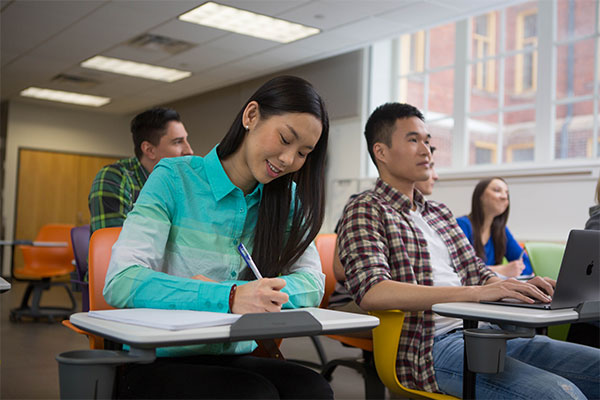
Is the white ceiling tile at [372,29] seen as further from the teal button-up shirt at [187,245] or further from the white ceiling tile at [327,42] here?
the teal button-up shirt at [187,245]

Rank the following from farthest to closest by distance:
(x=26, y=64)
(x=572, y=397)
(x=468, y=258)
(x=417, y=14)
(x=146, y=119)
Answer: (x=26, y=64) → (x=417, y=14) → (x=146, y=119) → (x=468, y=258) → (x=572, y=397)

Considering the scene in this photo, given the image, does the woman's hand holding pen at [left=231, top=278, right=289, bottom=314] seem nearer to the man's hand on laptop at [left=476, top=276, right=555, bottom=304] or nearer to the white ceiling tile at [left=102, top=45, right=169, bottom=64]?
the man's hand on laptop at [left=476, top=276, right=555, bottom=304]

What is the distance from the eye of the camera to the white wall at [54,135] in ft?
34.5

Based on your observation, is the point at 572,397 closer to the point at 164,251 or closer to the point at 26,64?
the point at 164,251

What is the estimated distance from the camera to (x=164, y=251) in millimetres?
1437

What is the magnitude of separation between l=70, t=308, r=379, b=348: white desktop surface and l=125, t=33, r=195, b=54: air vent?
614cm

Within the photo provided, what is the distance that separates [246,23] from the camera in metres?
6.32

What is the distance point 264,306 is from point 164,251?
370mm

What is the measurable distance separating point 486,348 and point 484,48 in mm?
5533

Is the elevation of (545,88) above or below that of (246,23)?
below

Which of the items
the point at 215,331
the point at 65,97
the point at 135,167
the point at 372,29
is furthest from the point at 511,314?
the point at 65,97

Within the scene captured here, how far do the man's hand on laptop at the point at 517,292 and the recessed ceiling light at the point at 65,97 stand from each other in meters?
9.22

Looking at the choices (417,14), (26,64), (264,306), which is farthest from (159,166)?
(26,64)

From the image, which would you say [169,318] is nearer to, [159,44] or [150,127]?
[150,127]
